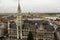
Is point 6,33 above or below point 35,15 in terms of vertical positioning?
below

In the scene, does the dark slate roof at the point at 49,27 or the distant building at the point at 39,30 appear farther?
the dark slate roof at the point at 49,27

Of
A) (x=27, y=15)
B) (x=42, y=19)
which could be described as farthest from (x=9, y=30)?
(x=42, y=19)

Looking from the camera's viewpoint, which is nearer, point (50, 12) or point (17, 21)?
point (17, 21)

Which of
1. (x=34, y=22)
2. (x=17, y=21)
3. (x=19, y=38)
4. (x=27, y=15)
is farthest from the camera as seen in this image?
(x=34, y=22)

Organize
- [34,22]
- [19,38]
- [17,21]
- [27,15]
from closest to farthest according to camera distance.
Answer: [19,38] → [17,21] → [27,15] → [34,22]

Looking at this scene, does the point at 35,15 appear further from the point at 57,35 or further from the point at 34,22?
the point at 57,35

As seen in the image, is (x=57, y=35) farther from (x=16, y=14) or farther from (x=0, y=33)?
(x=0, y=33)

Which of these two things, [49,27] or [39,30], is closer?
[39,30]

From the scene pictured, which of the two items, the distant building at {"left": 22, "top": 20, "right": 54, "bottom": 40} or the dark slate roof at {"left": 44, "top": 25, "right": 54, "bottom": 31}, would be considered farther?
the dark slate roof at {"left": 44, "top": 25, "right": 54, "bottom": 31}

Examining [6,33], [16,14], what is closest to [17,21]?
[16,14]
